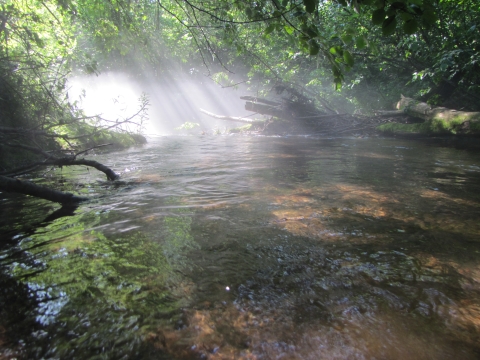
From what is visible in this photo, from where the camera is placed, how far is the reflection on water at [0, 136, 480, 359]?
54.6 inches

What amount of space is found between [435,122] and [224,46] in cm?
909

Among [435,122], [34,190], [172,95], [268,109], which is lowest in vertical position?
[435,122]

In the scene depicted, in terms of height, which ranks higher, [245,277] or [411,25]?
[411,25]

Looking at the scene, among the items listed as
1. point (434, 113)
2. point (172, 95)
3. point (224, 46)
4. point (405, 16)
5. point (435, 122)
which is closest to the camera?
point (405, 16)

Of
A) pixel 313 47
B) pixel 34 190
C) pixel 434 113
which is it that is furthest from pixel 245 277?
pixel 434 113

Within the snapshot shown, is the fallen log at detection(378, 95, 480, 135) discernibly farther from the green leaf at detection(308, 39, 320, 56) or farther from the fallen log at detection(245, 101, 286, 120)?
the green leaf at detection(308, 39, 320, 56)

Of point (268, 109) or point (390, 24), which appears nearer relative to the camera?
point (390, 24)

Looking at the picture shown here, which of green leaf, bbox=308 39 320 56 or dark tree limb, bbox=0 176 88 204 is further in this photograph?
dark tree limb, bbox=0 176 88 204

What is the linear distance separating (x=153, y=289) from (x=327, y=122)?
16632mm

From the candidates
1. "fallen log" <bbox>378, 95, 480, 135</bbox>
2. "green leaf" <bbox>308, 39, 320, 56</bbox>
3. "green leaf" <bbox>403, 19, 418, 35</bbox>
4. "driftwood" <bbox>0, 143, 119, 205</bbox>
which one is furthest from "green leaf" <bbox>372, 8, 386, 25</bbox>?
"fallen log" <bbox>378, 95, 480, 135</bbox>

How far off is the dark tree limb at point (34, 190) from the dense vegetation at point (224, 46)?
377 mm

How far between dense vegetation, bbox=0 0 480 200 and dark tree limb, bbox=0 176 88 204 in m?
0.38

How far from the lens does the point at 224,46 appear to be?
10.8 meters

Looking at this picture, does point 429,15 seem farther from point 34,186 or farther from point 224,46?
point 224,46
